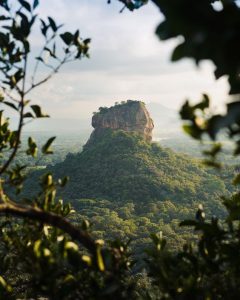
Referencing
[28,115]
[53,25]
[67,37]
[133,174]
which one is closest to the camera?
[28,115]

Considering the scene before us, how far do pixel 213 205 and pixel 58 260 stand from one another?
242 ft

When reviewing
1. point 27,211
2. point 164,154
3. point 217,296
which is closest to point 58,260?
point 27,211

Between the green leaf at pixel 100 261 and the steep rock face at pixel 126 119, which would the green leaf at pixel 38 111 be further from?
the steep rock face at pixel 126 119

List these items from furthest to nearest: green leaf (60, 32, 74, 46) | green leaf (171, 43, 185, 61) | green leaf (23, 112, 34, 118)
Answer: green leaf (60, 32, 74, 46)
green leaf (23, 112, 34, 118)
green leaf (171, 43, 185, 61)

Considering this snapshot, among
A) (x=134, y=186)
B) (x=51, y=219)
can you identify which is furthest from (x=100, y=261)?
(x=134, y=186)

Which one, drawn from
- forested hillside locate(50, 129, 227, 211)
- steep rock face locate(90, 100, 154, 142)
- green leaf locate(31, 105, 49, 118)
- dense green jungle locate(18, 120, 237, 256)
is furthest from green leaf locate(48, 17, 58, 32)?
steep rock face locate(90, 100, 154, 142)

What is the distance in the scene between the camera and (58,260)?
229 cm

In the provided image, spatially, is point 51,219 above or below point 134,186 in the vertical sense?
above

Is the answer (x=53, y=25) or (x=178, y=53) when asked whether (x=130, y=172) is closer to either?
(x=53, y=25)

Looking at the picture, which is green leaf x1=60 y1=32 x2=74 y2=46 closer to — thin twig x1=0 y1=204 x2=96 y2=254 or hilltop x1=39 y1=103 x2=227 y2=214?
thin twig x1=0 y1=204 x2=96 y2=254

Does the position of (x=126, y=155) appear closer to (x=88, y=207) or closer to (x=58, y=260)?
(x=88, y=207)

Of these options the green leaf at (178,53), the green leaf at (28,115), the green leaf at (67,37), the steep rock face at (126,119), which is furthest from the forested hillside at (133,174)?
the green leaf at (178,53)

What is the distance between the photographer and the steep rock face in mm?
92688

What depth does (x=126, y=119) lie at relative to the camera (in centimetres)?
9269
